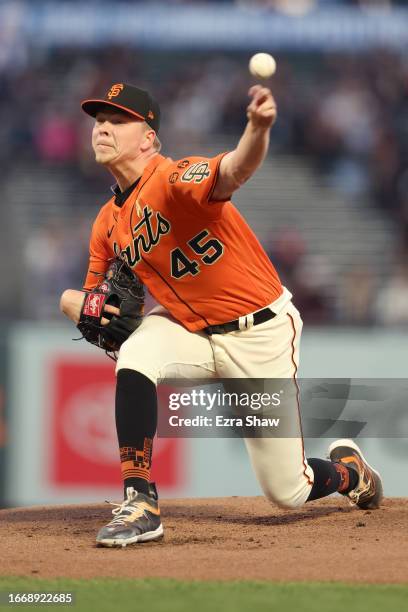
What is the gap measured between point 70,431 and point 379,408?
1939mm

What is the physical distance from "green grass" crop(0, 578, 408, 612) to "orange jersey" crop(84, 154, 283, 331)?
1.31m

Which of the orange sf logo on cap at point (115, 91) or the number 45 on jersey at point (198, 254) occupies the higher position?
the orange sf logo on cap at point (115, 91)

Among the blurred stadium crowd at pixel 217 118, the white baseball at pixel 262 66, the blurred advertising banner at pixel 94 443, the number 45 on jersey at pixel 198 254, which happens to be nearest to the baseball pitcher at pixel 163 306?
the number 45 on jersey at pixel 198 254

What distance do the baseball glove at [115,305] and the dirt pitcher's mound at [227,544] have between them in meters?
0.85

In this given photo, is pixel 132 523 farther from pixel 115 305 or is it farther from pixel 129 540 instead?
pixel 115 305

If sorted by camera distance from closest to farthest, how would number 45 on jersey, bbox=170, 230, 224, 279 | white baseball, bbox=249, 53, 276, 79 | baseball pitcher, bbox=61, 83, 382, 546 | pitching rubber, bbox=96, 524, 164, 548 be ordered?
white baseball, bbox=249, 53, 276, 79 → pitching rubber, bbox=96, 524, 164, 548 → baseball pitcher, bbox=61, 83, 382, 546 → number 45 on jersey, bbox=170, 230, 224, 279

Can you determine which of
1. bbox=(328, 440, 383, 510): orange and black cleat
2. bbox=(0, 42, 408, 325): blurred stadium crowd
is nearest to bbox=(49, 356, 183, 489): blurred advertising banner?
bbox=(328, 440, 383, 510): orange and black cleat

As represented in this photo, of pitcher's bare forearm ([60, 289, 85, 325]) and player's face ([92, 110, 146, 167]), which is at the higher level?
player's face ([92, 110, 146, 167])

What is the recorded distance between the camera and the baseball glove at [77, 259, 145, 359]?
15.4 feet

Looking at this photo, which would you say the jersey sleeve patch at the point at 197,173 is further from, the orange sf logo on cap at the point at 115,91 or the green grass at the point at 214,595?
the green grass at the point at 214,595

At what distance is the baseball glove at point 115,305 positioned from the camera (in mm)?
4695

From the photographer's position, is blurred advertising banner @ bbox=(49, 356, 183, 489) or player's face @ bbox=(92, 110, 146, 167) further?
blurred advertising banner @ bbox=(49, 356, 183, 489)

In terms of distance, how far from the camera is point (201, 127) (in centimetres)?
1277

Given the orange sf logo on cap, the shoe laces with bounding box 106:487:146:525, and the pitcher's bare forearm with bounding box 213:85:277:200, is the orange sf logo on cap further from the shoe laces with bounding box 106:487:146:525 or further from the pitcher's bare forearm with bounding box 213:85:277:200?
the shoe laces with bounding box 106:487:146:525
